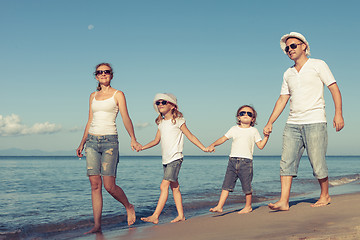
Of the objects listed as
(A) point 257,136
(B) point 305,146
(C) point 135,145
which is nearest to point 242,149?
(A) point 257,136

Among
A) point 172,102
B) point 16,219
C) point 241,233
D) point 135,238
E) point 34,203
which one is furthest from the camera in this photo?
point 34,203

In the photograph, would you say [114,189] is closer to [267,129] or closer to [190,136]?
[190,136]

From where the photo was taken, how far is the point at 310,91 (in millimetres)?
4629

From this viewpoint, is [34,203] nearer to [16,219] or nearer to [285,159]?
[16,219]

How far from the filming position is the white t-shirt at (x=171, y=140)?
496cm

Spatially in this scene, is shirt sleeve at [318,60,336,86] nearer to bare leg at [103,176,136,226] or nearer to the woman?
the woman

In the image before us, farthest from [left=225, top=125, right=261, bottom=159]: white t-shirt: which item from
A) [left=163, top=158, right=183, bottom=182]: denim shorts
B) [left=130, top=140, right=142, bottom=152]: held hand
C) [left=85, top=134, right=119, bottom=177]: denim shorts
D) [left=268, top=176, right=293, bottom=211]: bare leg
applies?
[left=85, top=134, right=119, bottom=177]: denim shorts

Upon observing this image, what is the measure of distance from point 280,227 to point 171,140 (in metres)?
1.97

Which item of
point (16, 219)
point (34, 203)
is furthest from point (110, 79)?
point (34, 203)

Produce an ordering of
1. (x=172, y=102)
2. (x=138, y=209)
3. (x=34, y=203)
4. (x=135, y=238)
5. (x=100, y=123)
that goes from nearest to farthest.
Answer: (x=135, y=238) < (x=100, y=123) < (x=172, y=102) < (x=138, y=209) < (x=34, y=203)

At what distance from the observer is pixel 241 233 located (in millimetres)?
3523

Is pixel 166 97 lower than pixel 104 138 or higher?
higher

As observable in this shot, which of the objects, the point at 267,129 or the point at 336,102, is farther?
the point at 267,129

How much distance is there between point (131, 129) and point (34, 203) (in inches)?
214
